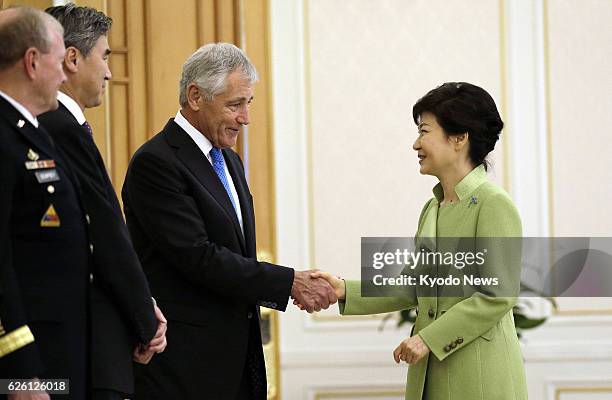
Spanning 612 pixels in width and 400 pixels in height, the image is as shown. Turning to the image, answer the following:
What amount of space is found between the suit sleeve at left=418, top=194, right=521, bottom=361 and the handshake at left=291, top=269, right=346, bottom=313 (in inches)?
19.0

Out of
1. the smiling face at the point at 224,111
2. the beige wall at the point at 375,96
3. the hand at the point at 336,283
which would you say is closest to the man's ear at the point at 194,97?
the smiling face at the point at 224,111

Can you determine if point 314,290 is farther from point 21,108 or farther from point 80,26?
point 21,108

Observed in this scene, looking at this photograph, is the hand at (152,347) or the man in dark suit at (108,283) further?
the hand at (152,347)

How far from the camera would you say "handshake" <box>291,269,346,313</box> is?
2.92m

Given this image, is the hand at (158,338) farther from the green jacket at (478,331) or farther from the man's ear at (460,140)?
the man's ear at (460,140)

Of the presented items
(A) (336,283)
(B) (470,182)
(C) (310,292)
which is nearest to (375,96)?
(A) (336,283)

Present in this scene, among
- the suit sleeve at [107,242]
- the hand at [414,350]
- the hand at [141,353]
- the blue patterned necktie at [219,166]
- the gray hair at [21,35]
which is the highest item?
the gray hair at [21,35]

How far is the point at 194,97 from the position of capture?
111 inches

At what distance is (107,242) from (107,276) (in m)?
0.08

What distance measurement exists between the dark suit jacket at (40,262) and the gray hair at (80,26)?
1.54ft

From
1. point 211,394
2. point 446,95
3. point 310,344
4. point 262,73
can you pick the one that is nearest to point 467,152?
point 446,95

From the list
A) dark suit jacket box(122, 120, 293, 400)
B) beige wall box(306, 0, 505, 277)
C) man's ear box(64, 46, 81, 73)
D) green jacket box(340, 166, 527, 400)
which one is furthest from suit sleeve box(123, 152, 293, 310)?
beige wall box(306, 0, 505, 277)

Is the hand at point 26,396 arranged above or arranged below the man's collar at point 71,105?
below

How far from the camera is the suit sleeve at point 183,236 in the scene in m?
2.63
